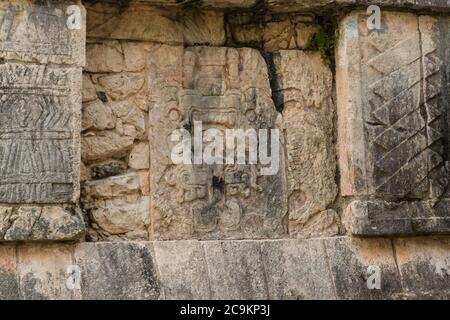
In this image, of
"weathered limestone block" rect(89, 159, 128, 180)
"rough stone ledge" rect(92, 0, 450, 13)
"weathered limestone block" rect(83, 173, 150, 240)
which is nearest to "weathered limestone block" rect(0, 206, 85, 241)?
"weathered limestone block" rect(83, 173, 150, 240)

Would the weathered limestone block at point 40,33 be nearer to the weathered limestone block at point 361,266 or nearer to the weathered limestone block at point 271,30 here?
the weathered limestone block at point 271,30

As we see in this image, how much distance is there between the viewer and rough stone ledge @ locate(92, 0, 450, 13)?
635cm

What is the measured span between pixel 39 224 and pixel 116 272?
0.57 metres

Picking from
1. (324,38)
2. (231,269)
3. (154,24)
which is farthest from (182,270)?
(324,38)

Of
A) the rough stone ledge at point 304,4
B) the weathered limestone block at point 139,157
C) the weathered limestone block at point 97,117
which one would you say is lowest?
the weathered limestone block at point 139,157

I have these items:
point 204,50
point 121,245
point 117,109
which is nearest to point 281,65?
point 204,50

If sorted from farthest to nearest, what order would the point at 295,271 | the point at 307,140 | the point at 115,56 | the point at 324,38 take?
the point at 324,38, the point at 307,140, the point at 115,56, the point at 295,271

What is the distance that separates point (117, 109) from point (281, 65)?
3.91 feet

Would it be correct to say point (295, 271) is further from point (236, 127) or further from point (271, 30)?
point (271, 30)

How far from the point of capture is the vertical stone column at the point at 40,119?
18.8 ft

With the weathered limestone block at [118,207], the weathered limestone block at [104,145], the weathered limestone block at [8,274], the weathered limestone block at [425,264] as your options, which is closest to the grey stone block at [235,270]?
the weathered limestone block at [118,207]

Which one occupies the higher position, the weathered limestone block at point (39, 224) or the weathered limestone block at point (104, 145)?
the weathered limestone block at point (104, 145)

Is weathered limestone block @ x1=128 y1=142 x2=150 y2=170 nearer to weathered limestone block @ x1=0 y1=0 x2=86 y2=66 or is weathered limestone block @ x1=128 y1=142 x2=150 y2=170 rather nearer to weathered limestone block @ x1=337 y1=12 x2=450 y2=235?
weathered limestone block @ x1=0 y1=0 x2=86 y2=66

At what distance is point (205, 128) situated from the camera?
6457mm
